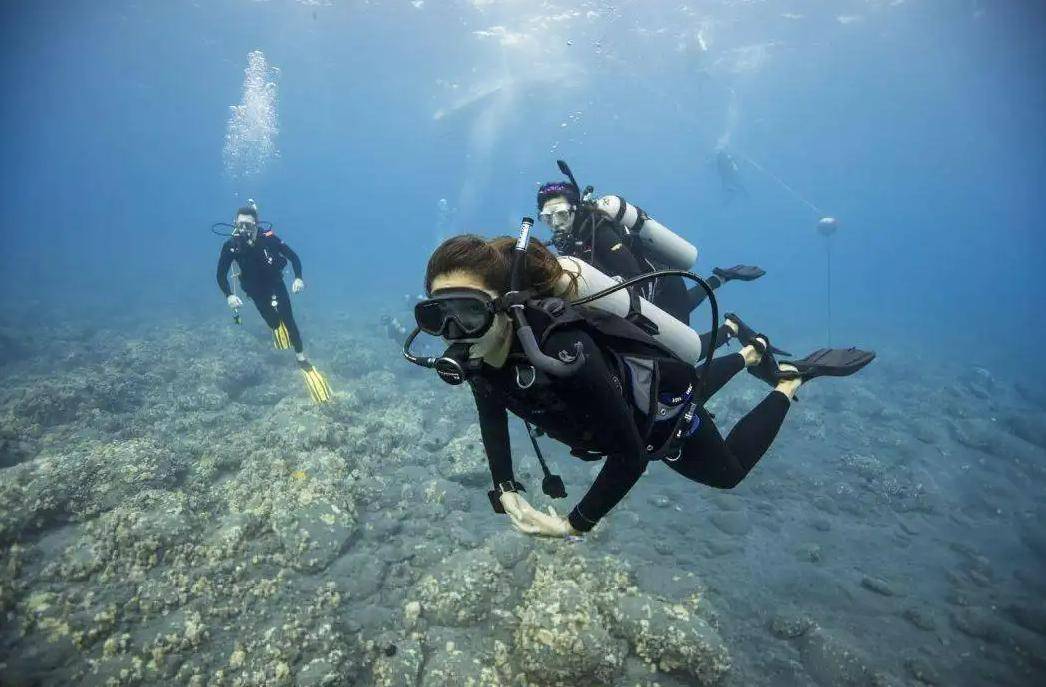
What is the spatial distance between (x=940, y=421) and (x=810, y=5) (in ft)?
90.1

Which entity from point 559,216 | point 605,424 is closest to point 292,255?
point 559,216

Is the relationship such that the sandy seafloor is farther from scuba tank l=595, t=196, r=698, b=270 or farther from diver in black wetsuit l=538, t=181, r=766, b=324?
scuba tank l=595, t=196, r=698, b=270

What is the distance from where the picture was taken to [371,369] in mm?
16000

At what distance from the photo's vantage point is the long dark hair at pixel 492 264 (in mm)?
2176

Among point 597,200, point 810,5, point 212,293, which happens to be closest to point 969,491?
point 597,200

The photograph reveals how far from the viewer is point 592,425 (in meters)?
2.16

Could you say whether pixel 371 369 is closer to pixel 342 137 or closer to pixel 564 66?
pixel 564 66

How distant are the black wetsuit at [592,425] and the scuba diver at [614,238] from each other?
2.08m

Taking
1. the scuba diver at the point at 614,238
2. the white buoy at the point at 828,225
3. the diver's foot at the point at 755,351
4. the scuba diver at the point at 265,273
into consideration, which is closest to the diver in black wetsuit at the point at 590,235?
the scuba diver at the point at 614,238

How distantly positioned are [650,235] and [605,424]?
162 inches

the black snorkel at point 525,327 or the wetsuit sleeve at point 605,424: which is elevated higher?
the black snorkel at point 525,327

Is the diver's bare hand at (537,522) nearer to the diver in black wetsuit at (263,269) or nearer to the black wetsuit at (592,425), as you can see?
the black wetsuit at (592,425)

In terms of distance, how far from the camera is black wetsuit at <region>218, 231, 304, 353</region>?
31.1 feet

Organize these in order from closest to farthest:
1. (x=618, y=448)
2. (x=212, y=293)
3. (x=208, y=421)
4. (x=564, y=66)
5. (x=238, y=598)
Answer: (x=618, y=448)
(x=238, y=598)
(x=208, y=421)
(x=212, y=293)
(x=564, y=66)
